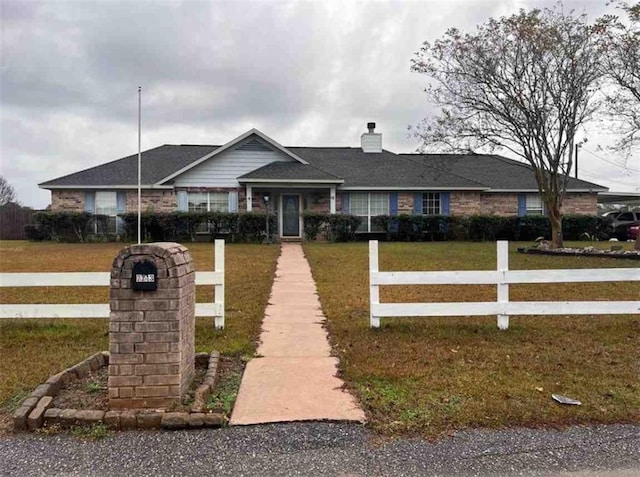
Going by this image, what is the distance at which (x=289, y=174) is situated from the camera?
21.6 m

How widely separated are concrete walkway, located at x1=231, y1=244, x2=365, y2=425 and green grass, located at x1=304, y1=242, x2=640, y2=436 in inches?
7.1

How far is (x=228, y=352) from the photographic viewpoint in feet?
17.5

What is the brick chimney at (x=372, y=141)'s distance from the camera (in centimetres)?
2777

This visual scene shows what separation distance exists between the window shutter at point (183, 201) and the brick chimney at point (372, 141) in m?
10.7

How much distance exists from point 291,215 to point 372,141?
25.5ft

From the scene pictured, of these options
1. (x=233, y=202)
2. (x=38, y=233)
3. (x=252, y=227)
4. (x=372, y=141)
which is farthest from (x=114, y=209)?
(x=372, y=141)

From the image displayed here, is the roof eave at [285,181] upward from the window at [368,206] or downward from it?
upward

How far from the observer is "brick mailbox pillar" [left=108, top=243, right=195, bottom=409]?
146 inches

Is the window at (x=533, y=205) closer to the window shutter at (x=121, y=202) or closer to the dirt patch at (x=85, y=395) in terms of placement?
the window shutter at (x=121, y=202)

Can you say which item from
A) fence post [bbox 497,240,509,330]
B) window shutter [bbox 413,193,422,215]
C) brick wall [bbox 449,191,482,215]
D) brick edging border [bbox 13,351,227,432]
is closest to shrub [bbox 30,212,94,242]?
window shutter [bbox 413,193,422,215]

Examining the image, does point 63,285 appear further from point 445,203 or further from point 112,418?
point 445,203

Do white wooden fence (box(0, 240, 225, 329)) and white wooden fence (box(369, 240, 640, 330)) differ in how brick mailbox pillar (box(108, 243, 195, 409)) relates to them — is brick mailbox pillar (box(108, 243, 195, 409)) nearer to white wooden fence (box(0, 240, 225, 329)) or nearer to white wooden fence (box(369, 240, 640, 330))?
white wooden fence (box(0, 240, 225, 329))

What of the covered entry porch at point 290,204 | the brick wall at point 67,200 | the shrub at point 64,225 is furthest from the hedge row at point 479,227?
the brick wall at point 67,200

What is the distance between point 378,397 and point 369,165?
2235cm
